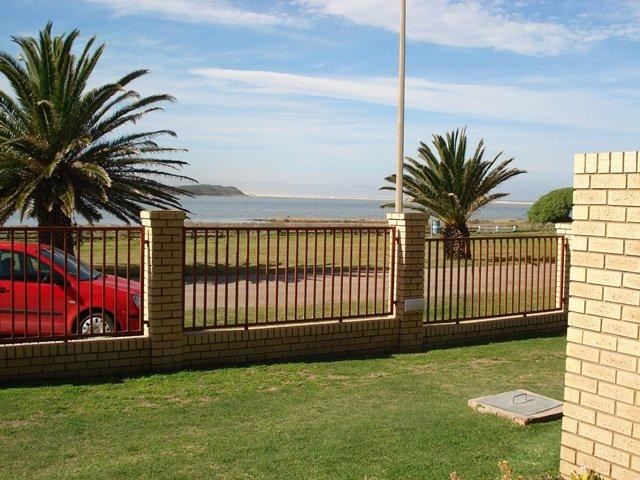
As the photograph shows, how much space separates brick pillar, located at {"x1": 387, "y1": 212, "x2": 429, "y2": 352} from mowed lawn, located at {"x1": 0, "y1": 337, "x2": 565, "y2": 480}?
1.16 m

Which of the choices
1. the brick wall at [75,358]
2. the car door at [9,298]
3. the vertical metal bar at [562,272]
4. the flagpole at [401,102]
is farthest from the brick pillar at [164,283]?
the flagpole at [401,102]

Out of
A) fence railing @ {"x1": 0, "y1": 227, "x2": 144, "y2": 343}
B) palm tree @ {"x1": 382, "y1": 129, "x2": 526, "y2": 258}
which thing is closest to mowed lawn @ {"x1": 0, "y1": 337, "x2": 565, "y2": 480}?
fence railing @ {"x1": 0, "y1": 227, "x2": 144, "y2": 343}

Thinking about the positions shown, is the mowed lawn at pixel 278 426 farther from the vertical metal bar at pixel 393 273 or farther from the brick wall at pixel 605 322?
the vertical metal bar at pixel 393 273

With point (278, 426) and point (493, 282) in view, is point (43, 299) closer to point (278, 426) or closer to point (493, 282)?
point (278, 426)

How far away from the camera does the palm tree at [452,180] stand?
2358 cm

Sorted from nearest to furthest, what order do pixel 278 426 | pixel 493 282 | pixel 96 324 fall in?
pixel 278 426, pixel 96 324, pixel 493 282

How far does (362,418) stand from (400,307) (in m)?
3.53

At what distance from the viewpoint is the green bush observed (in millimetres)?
32281

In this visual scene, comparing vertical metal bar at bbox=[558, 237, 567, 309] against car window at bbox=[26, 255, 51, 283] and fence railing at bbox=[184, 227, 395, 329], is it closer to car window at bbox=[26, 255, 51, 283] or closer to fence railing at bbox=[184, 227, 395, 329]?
fence railing at bbox=[184, 227, 395, 329]

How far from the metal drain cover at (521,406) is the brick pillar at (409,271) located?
2720 mm

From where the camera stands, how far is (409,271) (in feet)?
31.3

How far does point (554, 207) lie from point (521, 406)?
2788 centimetres

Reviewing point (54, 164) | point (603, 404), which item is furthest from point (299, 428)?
point (54, 164)

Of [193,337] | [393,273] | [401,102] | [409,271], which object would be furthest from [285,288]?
[401,102]
